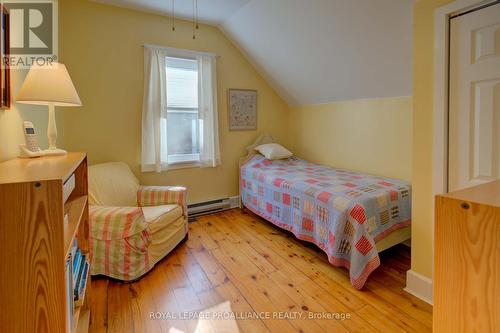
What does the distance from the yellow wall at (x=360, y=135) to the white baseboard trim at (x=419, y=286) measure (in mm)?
1054

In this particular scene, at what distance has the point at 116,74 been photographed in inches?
110

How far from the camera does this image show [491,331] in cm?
68

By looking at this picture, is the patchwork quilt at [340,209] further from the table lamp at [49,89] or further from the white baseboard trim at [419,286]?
the table lamp at [49,89]

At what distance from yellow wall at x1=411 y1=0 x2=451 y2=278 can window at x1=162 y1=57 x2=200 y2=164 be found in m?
2.37

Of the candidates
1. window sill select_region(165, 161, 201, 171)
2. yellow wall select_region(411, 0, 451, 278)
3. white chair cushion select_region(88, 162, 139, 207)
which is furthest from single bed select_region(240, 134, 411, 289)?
white chair cushion select_region(88, 162, 139, 207)

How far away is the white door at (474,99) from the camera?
1342mm

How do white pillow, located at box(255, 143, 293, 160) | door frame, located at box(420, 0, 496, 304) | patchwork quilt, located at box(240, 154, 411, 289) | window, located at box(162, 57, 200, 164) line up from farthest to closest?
white pillow, located at box(255, 143, 293, 160) < window, located at box(162, 57, 200, 164) < patchwork quilt, located at box(240, 154, 411, 289) < door frame, located at box(420, 0, 496, 304)

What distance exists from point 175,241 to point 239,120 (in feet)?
6.13

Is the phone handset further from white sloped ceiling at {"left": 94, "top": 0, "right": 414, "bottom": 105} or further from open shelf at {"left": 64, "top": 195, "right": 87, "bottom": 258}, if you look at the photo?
white sloped ceiling at {"left": 94, "top": 0, "right": 414, "bottom": 105}

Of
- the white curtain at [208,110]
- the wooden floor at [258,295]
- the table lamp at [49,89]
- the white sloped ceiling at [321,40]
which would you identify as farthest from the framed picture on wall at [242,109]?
the table lamp at [49,89]

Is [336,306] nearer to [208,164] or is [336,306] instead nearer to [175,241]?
[175,241]

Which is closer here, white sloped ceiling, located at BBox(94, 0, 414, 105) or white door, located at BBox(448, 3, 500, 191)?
white door, located at BBox(448, 3, 500, 191)

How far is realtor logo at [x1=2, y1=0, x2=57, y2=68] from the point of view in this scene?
1394mm

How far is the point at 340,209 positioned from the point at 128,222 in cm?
156
